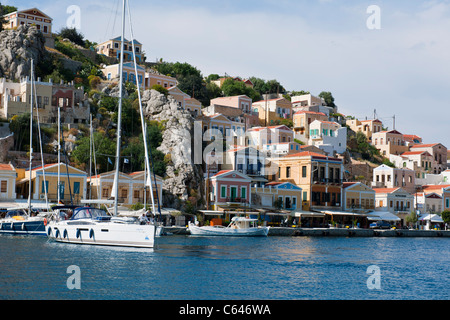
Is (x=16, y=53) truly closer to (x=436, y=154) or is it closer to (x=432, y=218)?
(x=432, y=218)

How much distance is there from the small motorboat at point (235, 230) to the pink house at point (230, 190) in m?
6.46

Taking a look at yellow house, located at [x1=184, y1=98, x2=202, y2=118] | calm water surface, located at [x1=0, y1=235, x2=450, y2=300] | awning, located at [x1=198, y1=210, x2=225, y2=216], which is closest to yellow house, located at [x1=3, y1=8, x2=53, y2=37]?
yellow house, located at [x1=184, y1=98, x2=202, y2=118]

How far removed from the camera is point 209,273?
3144 cm

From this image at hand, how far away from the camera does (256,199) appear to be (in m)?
73.2

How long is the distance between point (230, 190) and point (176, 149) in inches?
332

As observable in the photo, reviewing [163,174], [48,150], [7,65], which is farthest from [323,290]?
[7,65]

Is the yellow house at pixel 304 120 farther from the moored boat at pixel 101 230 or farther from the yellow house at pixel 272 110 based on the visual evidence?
the moored boat at pixel 101 230

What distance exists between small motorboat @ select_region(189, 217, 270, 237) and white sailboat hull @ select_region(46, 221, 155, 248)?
19.4 meters

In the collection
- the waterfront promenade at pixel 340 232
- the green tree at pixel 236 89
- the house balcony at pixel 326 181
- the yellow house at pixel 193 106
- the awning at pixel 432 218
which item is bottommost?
the waterfront promenade at pixel 340 232

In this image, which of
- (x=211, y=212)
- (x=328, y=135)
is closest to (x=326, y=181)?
(x=211, y=212)

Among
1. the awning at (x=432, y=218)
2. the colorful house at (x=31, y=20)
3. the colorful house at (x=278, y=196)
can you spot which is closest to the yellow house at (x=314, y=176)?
the colorful house at (x=278, y=196)

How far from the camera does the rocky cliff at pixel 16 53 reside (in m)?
81.8

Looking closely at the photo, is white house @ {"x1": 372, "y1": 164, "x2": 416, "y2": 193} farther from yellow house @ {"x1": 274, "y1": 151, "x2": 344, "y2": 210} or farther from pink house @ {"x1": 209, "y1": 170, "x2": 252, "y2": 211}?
pink house @ {"x1": 209, "y1": 170, "x2": 252, "y2": 211}
